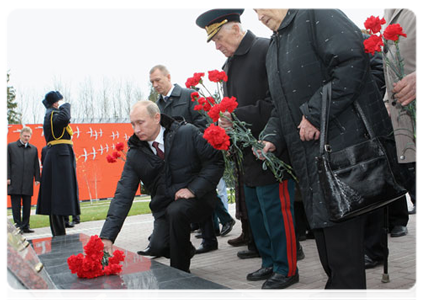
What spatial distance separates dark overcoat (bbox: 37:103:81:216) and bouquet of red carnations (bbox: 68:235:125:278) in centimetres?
353

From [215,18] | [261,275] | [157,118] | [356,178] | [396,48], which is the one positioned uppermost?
[215,18]

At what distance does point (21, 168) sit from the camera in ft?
30.5

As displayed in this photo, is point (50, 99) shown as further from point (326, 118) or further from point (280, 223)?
point (326, 118)

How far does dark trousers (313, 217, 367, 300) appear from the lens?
2346mm

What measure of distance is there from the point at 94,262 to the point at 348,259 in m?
1.78

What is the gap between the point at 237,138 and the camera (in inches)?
123

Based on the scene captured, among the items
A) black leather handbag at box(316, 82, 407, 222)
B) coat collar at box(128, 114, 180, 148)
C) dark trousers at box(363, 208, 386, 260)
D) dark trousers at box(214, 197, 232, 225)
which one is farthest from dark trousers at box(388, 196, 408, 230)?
black leather handbag at box(316, 82, 407, 222)

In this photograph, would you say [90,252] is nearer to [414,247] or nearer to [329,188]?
[329,188]

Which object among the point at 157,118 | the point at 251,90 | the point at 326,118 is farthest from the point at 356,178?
the point at 157,118

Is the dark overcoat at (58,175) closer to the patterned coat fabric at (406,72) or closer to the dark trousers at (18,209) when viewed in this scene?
the dark trousers at (18,209)

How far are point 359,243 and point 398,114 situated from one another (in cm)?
73

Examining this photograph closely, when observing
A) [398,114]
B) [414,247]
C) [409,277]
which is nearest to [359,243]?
[398,114]

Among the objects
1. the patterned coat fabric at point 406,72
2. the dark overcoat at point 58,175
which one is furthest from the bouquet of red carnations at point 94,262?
the dark overcoat at point 58,175

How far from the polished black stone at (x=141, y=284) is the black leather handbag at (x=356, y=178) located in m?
0.77
